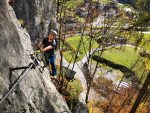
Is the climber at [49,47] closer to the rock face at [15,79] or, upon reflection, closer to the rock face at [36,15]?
the rock face at [15,79]

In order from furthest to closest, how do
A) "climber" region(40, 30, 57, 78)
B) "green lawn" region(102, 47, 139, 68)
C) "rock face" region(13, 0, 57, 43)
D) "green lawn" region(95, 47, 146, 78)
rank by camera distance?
"green lawn" region(102, 47, 139, 68), "green lawn" region(95, 47, 146, 78), "rock face" region(13, 0, 57, 43), "climber" region(40, 30, 57, 78)

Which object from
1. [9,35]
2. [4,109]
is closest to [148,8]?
[9,35]

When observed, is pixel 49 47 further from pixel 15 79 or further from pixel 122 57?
pixel 122 57

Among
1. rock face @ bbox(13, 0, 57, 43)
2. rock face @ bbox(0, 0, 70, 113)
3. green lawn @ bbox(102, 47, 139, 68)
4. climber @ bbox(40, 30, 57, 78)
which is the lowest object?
green lawn @ bbox(102, 47, 139, 68)

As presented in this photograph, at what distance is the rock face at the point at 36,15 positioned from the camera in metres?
29.4

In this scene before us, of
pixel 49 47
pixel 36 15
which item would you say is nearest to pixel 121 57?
pixel 36 15

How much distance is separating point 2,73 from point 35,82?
8.67 ft

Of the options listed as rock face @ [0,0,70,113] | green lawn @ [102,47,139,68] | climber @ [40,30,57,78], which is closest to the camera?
rock face @ [0,0,70,113]

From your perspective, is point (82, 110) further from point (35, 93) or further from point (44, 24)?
point (44, 24)

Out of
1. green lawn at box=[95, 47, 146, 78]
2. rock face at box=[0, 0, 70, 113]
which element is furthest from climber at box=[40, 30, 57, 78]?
green lawn at box=[95, 47, 146, 78]

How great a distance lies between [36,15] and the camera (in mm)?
31344

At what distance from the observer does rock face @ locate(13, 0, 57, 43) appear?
29406 millimetres

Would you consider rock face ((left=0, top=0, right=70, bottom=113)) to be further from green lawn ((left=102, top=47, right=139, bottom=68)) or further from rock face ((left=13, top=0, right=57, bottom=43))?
green lawn ((left=102, top=47, right=139, bottom=68))

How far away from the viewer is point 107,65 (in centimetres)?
5031
